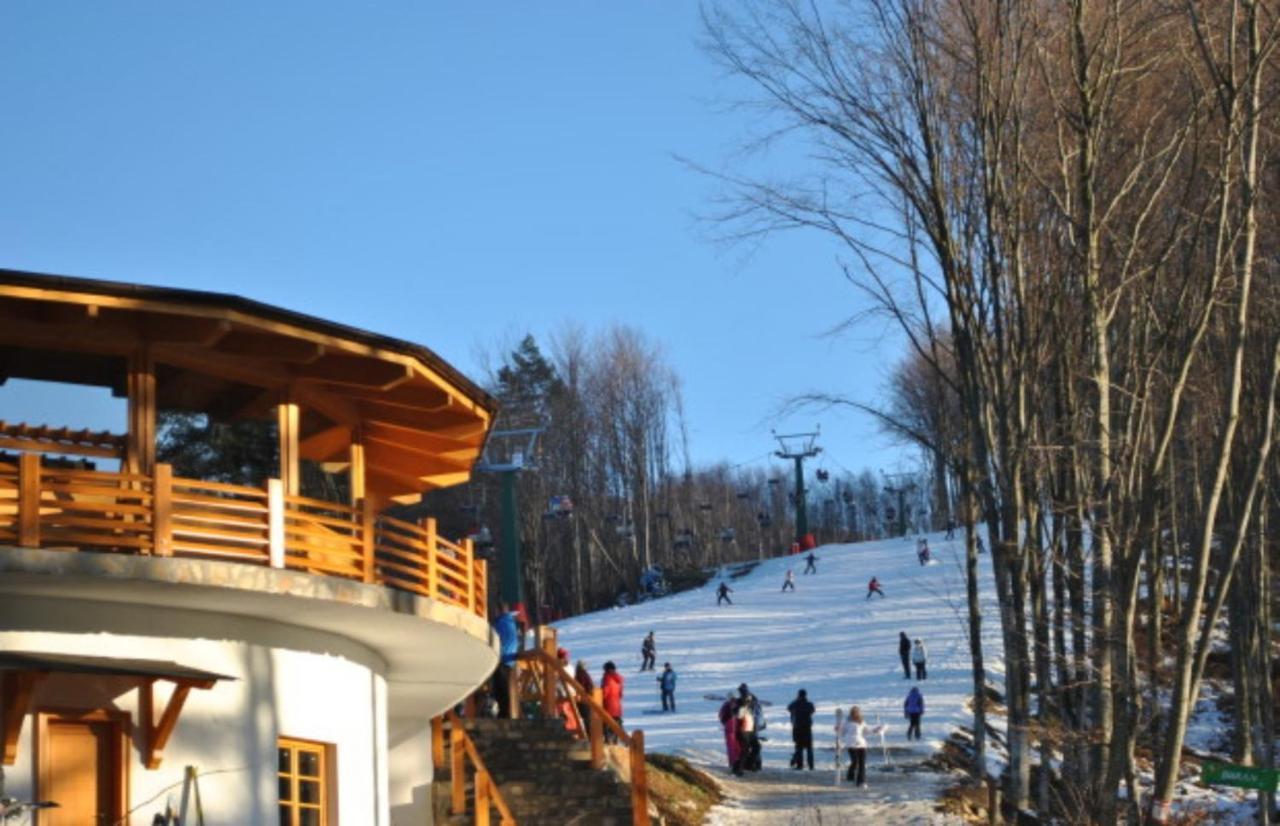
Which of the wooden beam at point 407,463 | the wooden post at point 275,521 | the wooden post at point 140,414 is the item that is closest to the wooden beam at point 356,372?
the wooden post at point 140,414

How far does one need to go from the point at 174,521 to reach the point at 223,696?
189cm

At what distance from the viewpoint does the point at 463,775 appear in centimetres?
2559

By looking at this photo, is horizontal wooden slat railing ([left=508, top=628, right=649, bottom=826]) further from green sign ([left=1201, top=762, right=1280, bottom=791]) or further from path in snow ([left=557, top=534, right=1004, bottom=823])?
green sign ([left=1201, top=762, right=1280, bottom=791])

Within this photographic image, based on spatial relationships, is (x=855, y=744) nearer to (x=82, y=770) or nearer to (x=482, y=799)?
(x=482, y=799)

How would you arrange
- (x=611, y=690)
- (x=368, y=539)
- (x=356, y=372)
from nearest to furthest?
(x=368, y=539), (x=356, y=372), (x=611, y=690)

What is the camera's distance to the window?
21.0 m

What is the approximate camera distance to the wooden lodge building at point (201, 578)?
1834cm

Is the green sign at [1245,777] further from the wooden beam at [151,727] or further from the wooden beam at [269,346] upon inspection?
the wooden beam at [269,346]

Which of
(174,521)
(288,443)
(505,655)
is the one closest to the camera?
(174,521)

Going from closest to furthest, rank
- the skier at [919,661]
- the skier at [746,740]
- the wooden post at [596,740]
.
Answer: the wooden post at [596,740] < the skier at [746,740] < the skier at [919,661]

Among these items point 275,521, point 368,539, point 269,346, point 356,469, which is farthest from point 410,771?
point 269,346

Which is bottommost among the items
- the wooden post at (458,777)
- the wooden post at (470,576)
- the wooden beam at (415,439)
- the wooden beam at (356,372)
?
the wooden post at (458,777)

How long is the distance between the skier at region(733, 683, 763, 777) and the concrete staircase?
21.9 feet

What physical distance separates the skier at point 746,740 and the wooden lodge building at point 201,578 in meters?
10.4
